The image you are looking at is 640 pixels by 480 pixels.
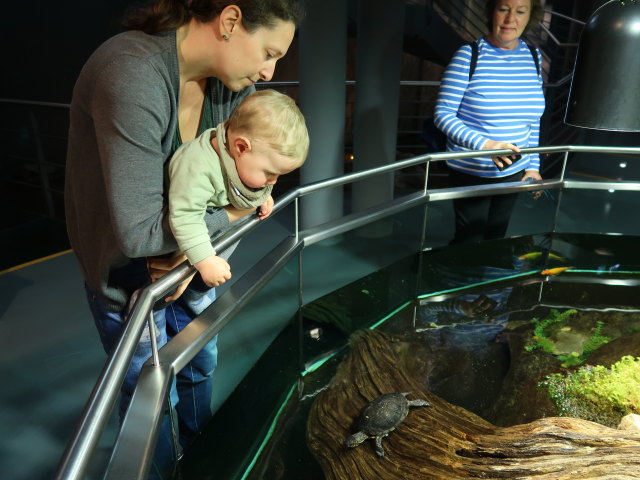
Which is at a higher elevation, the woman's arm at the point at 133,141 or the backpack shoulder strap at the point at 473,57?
the backpack shoulder strap at the point at 473,57

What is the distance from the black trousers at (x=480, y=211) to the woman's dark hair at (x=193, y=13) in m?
2.25

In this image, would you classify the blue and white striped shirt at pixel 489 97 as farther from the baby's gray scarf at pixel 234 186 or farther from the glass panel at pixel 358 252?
the baby's gray scarf at pixel 234 186

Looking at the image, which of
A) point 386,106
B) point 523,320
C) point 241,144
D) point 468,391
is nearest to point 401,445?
point 468,391

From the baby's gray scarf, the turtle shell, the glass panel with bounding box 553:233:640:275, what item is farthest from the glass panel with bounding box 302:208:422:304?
the glass panel with bounding box 553:233:640:275

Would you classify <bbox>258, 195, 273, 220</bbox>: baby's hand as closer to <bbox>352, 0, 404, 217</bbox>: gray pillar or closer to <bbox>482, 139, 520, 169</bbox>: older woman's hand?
<bbox>482, 139, 520, 169</bbox>: older woman's hand

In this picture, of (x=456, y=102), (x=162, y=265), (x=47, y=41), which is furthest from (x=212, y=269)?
(x=47, y=41)

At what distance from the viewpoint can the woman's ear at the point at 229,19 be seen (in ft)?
3.60

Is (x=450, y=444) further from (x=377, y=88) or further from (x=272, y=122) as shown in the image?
(x=377, y=88)

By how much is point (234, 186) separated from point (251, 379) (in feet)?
3.28

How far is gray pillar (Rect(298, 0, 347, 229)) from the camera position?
3709 mm

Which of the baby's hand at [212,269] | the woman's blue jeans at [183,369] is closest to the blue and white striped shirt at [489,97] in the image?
the woman's blue jeans at [183,369]

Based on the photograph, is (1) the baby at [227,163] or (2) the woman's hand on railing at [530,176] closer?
(1) the baby at [227,163]

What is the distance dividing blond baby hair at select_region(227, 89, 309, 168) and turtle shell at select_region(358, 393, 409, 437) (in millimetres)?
1203

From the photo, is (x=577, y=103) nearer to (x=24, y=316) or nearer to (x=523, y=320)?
(x=523, y=320)
